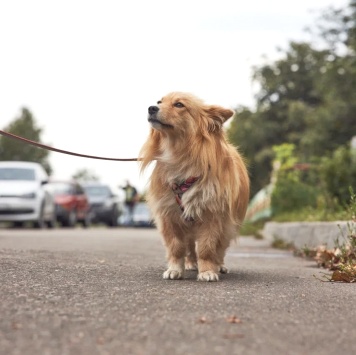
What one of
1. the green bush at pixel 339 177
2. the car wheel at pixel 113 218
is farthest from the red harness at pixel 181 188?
the car wheel at pixel 113 218

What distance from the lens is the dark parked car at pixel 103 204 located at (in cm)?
3334

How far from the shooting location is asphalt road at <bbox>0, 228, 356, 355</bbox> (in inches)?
126

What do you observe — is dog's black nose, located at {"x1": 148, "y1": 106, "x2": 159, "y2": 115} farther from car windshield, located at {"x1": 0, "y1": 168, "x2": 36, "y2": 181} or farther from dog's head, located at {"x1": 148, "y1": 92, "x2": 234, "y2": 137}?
car windshield, located at {"x1": 0, "y1": 168, "x2": 36, "y2": 181}

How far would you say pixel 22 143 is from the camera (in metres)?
67.9

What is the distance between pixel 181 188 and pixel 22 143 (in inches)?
2494

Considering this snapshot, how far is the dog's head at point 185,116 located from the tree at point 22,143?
63194mm

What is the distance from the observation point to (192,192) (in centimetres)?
606

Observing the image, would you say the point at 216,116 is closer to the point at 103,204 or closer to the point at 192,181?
the point at 192,181

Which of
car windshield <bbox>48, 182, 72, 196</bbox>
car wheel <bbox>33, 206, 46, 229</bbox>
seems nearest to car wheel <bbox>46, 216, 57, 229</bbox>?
car wheel <bbox>33, 206, 46, 229</bbox>

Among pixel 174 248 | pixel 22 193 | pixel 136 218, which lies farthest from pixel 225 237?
pixel 136 218

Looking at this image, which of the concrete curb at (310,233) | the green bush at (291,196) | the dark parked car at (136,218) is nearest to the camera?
the concrete curb at (310,233)

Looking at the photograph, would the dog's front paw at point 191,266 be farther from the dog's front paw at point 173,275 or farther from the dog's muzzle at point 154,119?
the dog's muzzle at point 154,119

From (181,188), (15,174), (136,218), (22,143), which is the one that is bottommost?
(181,188)

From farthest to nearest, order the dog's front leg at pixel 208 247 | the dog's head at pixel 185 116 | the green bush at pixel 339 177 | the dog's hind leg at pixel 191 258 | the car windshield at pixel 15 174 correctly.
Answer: the car windshield at pixel 15 174 → the green bush at pixel 339 177 → the dog's hind leg at pixel 191 258 → the dog's head at pixel 185 116 → the dog's front leg at pixel 208 247
